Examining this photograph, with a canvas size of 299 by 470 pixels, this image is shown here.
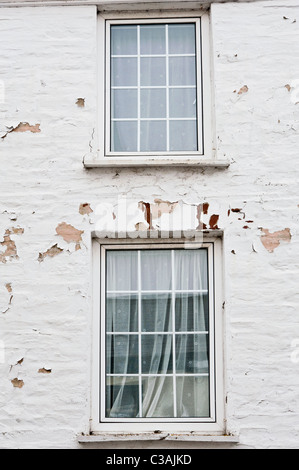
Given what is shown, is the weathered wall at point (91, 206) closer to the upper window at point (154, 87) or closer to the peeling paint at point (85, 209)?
the peeling paint at point (85, 209)

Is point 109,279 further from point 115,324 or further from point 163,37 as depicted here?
point 163,37

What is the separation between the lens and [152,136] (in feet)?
24.1

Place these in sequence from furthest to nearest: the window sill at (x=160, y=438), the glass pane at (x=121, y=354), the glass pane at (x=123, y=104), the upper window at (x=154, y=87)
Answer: the glass pane at (x=123, y=104) < the upper window at (x=154, y=87) < the glass pane at (x=121, y=354) < the window sill at (x=160, y=438)

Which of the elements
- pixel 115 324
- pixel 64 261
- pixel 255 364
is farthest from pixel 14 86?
pixel 255 364

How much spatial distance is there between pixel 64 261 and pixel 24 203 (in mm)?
707

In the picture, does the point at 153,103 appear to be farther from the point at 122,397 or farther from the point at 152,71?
the point at 122,397

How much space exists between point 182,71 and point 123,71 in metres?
0.62

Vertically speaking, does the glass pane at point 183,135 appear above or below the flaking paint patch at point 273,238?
above

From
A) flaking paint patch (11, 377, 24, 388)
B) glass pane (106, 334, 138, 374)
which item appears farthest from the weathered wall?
glass pane (106, 334, 138, 374)

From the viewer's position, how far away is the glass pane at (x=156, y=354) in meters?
6.85

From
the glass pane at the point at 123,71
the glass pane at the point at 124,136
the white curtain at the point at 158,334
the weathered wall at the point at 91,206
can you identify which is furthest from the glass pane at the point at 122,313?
the glass pane at the point at 123,71

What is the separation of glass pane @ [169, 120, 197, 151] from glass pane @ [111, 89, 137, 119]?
433mm

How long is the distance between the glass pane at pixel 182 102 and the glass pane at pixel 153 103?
0.27 feet

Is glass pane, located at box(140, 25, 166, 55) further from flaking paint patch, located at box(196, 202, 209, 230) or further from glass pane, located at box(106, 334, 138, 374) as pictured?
glass pane, located at box(106, 334, 138, 374)
